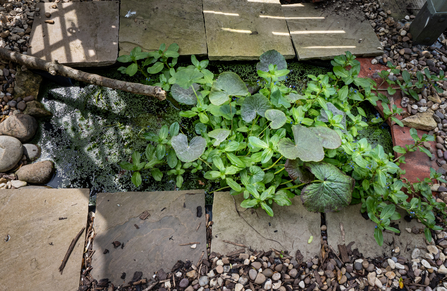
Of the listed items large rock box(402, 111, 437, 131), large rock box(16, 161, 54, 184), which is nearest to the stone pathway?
large rock box(402, 111, 437, 131)

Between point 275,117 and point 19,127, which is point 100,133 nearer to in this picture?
point 19,127

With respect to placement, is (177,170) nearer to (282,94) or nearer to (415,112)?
(282,94)

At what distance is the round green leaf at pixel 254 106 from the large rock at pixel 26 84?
1.76 meters

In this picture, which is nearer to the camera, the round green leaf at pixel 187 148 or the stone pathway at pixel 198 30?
the round green leaf at pixel 187 148

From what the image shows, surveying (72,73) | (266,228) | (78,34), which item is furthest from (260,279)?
(78,34)

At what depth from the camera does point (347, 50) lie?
2645mm

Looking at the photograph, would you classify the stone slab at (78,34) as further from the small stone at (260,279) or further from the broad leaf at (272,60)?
the small stone at (260,279)

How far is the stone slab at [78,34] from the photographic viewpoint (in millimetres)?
2414

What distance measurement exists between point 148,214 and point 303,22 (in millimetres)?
2294

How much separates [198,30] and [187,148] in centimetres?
138

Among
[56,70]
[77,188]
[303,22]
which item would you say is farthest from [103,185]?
[303,22]

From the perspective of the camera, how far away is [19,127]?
7.04ft

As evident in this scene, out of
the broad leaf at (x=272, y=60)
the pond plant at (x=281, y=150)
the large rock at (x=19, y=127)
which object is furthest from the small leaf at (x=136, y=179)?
the broad leaf at (x=272, y=60)

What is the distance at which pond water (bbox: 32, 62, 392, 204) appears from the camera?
7.07ft
